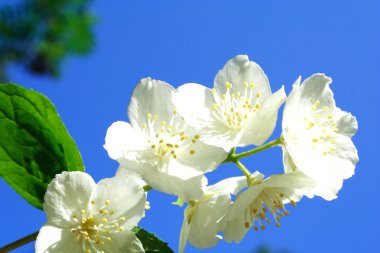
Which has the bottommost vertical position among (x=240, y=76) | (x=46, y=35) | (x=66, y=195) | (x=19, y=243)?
(x=19, y=243)

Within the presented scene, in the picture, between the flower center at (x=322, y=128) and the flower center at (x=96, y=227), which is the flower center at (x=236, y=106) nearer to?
the flower center at (x=322, y=128)

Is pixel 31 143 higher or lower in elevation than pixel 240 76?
lower

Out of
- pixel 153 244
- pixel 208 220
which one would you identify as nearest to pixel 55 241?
pixel 153 244

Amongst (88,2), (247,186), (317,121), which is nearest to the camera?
(247,186)

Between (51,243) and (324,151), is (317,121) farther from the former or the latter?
(51,243)

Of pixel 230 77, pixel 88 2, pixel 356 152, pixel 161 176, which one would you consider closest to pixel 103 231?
pixel 161 176

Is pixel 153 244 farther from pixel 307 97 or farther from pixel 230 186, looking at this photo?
pixel 307 97
